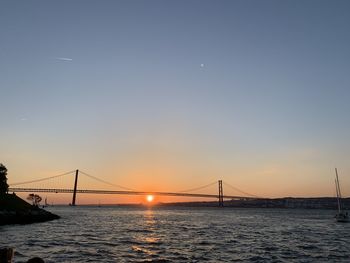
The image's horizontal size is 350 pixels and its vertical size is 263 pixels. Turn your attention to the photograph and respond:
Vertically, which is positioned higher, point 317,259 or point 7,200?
point 7,200

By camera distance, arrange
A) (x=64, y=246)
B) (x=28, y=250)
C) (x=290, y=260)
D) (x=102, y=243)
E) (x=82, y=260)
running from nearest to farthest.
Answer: (x=82, y=260)
(x=290, y=260)
(x=28, y=250)
(x=64, y=246)
(x=102, y=243)

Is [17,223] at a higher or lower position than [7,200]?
lower

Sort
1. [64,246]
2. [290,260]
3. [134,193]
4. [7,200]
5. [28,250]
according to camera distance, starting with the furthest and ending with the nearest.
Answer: [134,193] → [7,200] → [64,246] → [28,250] → [290,260]

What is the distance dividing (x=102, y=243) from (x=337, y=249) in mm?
24185

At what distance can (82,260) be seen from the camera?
25172 mm

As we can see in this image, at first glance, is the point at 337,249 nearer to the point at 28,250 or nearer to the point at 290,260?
the point at 290,260

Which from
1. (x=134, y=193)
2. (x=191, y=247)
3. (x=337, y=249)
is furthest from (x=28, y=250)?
(x=134, y=193)

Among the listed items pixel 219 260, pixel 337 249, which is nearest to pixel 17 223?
pixel 219 260

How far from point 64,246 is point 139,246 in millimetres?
7288

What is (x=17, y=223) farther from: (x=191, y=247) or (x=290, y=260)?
(x=290, y=260)

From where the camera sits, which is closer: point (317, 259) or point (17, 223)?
point (317, 259)

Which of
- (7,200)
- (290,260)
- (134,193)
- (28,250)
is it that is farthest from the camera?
(134,193)

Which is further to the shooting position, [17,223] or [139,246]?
[17,223]

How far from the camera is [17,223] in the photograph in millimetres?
62500
